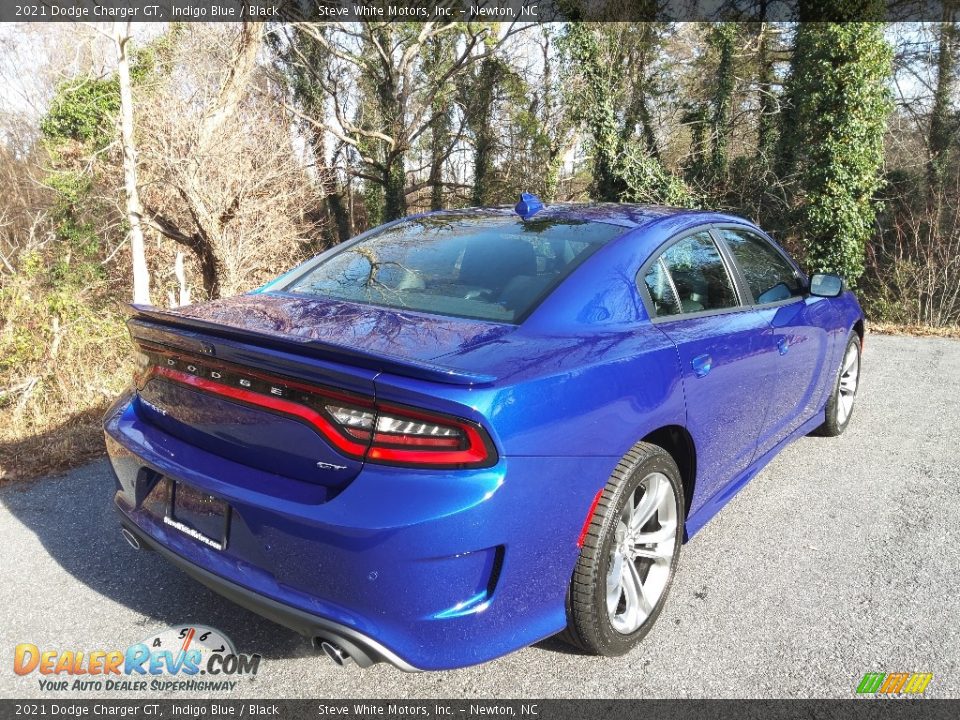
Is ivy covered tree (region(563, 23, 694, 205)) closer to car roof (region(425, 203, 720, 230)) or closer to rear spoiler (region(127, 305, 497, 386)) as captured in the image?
car roof (region(425, 203, 720, 230))

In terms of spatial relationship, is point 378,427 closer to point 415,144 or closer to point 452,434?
point 452,434

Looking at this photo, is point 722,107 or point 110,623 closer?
point 110,623

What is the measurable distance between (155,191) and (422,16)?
12180 mm

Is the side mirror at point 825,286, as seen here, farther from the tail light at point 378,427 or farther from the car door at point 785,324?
the tail light at point 378,427

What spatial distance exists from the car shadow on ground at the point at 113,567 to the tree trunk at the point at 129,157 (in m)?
9.39

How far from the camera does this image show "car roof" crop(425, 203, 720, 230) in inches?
115

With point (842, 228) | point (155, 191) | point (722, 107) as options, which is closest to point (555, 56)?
point (722, 107)

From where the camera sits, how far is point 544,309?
2.26 meters

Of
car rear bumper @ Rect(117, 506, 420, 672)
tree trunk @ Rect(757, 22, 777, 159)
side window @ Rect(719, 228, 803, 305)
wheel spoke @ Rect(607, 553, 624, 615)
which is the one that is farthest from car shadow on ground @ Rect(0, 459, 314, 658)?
tree trunk @ Rect(757, 22, 777, 159)

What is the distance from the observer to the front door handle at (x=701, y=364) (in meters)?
2.54

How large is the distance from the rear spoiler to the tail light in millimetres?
93

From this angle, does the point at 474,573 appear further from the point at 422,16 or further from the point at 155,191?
the point at 422,16

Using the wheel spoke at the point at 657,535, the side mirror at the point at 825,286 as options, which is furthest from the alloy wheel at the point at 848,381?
the wheel spoke at the point at 657,535

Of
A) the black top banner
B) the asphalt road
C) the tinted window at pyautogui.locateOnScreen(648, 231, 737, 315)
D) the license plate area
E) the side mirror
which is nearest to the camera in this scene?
the license plate area
